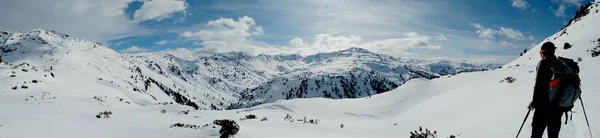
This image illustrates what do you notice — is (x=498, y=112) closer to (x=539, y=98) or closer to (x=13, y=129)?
(x=539, y=98)

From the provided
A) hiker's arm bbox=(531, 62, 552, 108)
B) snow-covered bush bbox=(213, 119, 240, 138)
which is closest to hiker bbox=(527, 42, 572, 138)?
hiker's arm bbox=(531, 62, 552, 108)

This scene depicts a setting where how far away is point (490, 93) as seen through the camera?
2009cm

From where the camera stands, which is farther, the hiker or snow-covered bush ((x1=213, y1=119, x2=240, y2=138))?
snow-covered bush ((x1=213, y1=119, x2=240, y2=138))

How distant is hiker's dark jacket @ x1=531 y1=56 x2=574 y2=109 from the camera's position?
8.05 m

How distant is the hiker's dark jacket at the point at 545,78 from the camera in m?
8.05

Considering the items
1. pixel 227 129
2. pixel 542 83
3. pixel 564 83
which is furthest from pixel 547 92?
pixel 227 129

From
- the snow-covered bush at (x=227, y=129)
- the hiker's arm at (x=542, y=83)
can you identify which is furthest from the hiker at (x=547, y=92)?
the snow-covered bush at (x=227, y=129)

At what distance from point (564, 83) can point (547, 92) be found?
0.39 metres

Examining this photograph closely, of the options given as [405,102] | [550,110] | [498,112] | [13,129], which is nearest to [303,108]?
[405,102]

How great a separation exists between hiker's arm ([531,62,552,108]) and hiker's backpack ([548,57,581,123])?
0.09 m

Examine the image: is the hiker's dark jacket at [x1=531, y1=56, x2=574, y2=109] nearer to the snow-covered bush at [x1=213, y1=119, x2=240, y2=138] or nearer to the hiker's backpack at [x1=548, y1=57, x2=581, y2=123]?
the hiker's backpack at [x1=548, y1=57, x2=581, y2=123]

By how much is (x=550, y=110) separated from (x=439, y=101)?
17.6 meters

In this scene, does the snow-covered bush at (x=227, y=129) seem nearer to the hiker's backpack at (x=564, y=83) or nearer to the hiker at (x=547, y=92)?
the hiker at (x=547, y=92)

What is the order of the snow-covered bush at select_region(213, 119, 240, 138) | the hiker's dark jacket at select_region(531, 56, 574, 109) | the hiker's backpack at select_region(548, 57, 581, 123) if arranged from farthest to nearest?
the snow-covered bush at select_region(213, 119, 240, 138) → the hiker's dark jacket at select_region(531, 56, 574, 109) → the hiker's backpack at select_region(548, 57, 581, 123)
